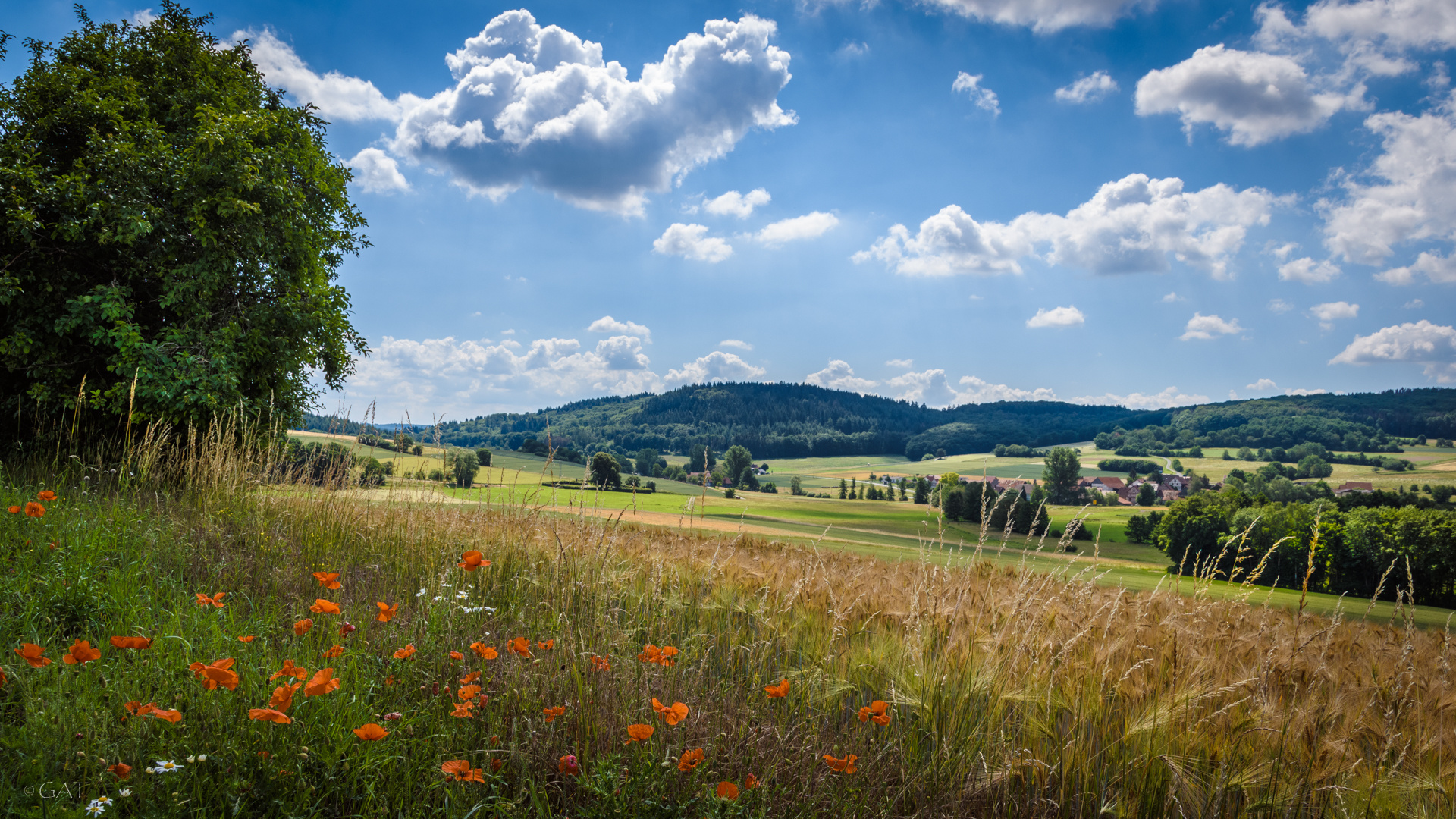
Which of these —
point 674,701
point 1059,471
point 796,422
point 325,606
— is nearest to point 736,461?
point 1059,471

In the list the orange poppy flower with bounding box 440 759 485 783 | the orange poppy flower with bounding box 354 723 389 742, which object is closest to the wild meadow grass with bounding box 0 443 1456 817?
the orange poppy flower with bounding box 440 759 485 783

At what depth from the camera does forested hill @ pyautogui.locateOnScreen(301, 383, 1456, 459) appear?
5503 centimetres

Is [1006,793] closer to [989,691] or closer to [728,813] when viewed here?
[989,691]

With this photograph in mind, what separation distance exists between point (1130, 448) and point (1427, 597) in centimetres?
6325

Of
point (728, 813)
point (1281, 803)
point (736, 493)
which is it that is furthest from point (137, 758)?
point (736, 493)

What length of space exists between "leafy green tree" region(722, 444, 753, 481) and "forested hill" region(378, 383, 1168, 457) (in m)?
52.0

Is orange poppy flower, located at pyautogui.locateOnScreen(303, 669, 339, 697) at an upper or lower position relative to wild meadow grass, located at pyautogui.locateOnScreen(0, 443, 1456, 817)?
upper

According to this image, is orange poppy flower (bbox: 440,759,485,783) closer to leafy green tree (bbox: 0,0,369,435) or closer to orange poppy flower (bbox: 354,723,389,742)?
orange poppy flower (bbox: 354,723,389,742)

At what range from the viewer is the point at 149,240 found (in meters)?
12.7

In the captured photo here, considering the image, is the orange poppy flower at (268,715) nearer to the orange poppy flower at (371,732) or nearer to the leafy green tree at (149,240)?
the orange poppy flower at (371,732)

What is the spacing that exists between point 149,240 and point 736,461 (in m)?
40.2

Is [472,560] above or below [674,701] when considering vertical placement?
above

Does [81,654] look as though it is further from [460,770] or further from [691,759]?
[691,759]

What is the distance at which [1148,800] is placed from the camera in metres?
3.07
